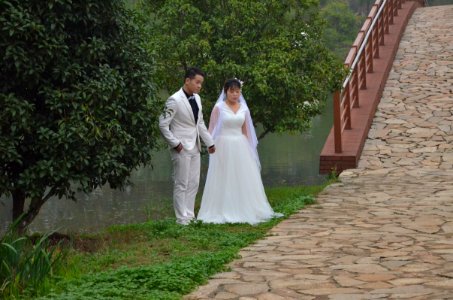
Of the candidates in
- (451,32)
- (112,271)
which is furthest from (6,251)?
(451,32)

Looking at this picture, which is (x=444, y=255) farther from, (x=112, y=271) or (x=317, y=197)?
(x=317, y=197)

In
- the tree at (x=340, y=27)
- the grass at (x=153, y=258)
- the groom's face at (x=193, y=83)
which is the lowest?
the grass at (x=153, y=258)

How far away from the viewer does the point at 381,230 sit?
28.1 feet

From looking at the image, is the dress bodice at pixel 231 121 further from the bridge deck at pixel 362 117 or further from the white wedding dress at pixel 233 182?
the bridge deck at pixel 362 117

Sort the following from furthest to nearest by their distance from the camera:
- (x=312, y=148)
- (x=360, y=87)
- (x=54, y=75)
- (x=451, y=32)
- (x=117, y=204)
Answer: (x=312, y=148)
(x=451, y=32)
(x=117, y=204)
(x=360, y=87)
(x=54, y=75)

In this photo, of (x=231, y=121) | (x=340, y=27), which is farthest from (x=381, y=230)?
(x=340, y=27)

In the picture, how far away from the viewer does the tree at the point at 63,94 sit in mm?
8422

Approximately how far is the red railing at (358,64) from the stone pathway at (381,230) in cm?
54

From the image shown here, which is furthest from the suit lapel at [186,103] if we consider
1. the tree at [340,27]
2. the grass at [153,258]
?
the tree at [340,27]

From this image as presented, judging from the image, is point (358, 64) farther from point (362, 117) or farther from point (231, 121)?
point (231, 121)

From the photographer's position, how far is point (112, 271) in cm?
680

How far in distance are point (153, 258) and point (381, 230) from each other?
224 cm

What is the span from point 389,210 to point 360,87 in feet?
23.4

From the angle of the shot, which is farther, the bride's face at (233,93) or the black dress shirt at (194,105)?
the bride's face at (233,93)
